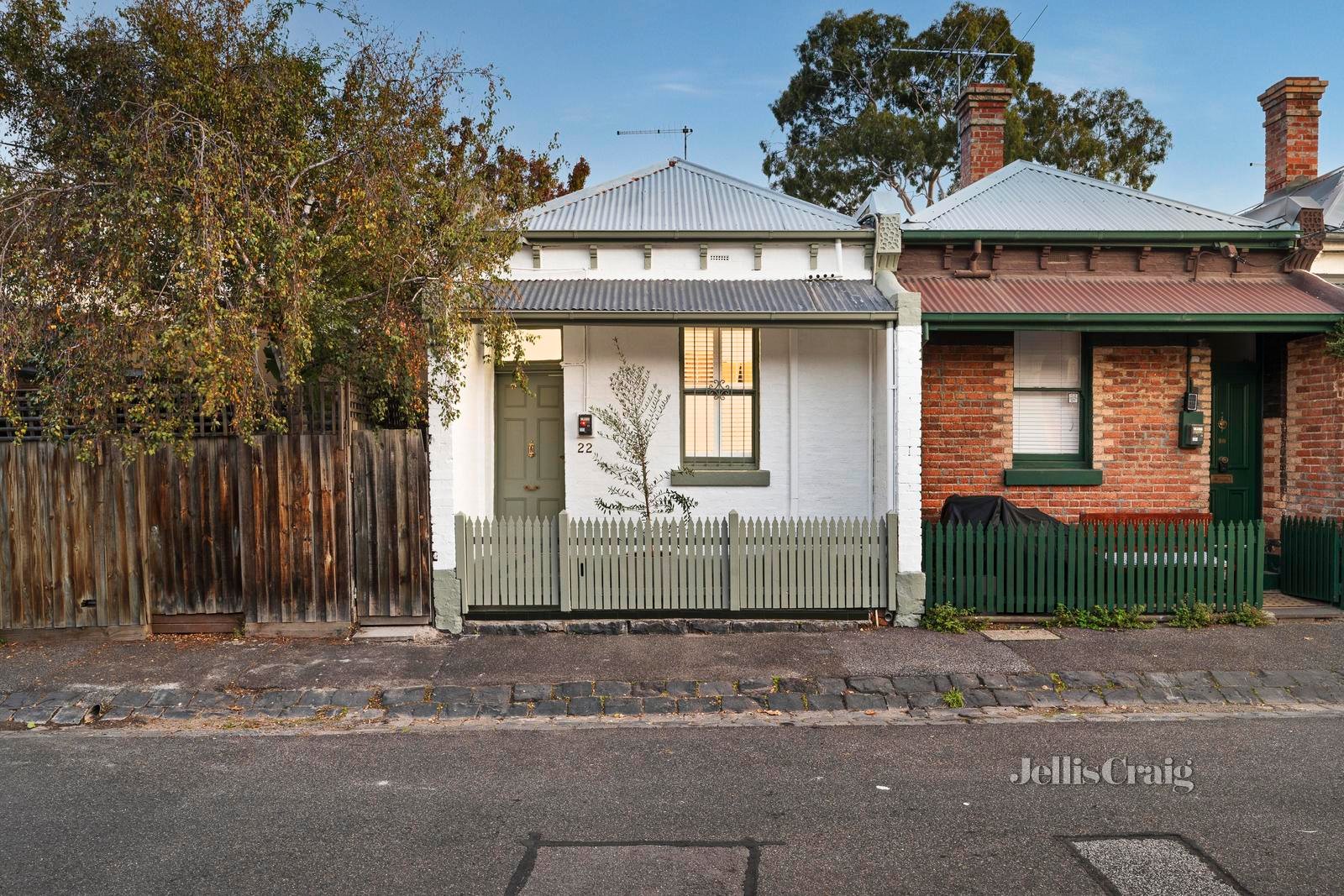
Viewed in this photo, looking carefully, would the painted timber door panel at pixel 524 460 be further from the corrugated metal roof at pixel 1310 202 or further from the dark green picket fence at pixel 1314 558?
the corrugated metal roof at pixel 1310 202

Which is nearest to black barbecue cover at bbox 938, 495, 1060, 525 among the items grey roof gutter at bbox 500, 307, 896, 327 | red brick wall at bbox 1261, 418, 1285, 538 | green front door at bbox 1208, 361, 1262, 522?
grey roof gutter at bbox 500, 307, 896, 327

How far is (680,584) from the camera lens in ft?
28.1

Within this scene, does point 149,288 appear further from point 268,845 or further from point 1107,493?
point 1107,493

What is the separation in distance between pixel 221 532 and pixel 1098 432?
9.24 metres

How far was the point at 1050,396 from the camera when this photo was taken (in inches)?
414

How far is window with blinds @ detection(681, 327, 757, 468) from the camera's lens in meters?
10.1

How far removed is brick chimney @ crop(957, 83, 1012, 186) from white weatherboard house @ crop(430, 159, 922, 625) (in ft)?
12.6

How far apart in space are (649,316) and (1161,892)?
241 inches

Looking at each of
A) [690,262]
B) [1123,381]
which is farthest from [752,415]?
[1123,381]

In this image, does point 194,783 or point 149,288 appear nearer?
point 194,783

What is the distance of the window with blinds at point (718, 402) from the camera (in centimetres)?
1009

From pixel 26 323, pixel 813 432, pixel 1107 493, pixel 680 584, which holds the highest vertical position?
pixel 26 323

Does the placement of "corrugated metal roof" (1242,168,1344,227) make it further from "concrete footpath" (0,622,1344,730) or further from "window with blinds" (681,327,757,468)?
"window with blinds" (681,327,757,468)

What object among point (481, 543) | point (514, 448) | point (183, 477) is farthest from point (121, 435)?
point (514, 448)
